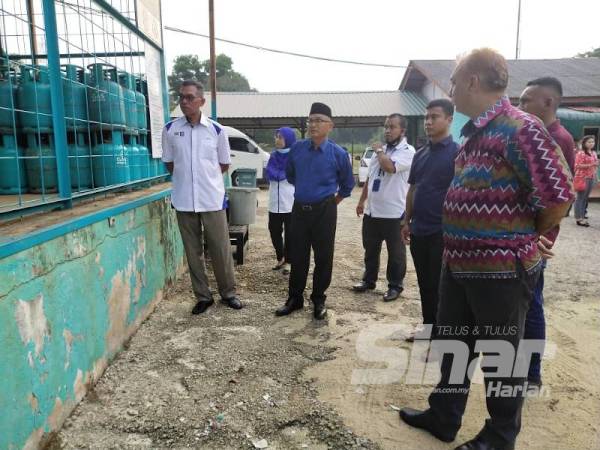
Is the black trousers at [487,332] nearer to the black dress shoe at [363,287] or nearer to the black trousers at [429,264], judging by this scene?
the black trousers at [429,264]

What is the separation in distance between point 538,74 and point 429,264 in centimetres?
1658

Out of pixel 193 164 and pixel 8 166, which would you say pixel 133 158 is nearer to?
pixel 193 164

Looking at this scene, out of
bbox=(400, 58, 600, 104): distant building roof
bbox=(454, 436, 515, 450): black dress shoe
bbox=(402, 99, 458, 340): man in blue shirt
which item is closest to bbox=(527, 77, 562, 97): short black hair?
bbox=(402, 99, 458, 340): man in blue shirt

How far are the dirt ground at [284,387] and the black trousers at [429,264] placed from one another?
1.38 ft

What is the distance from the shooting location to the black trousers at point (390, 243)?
413 centimetres

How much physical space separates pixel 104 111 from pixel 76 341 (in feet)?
6.24

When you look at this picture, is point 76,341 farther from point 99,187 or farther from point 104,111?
point 104,111

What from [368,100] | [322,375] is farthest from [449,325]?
[368,100]

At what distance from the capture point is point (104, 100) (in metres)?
3.38

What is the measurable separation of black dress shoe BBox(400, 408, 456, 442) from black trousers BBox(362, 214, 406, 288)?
6.38 ft

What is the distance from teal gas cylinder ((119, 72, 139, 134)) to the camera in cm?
376

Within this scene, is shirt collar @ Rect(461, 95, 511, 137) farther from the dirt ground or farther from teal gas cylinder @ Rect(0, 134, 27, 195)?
teal gas cylinder @ Rect(0, 134, 27, 195)

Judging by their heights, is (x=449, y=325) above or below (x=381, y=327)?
above

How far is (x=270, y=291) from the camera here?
4316 mm
